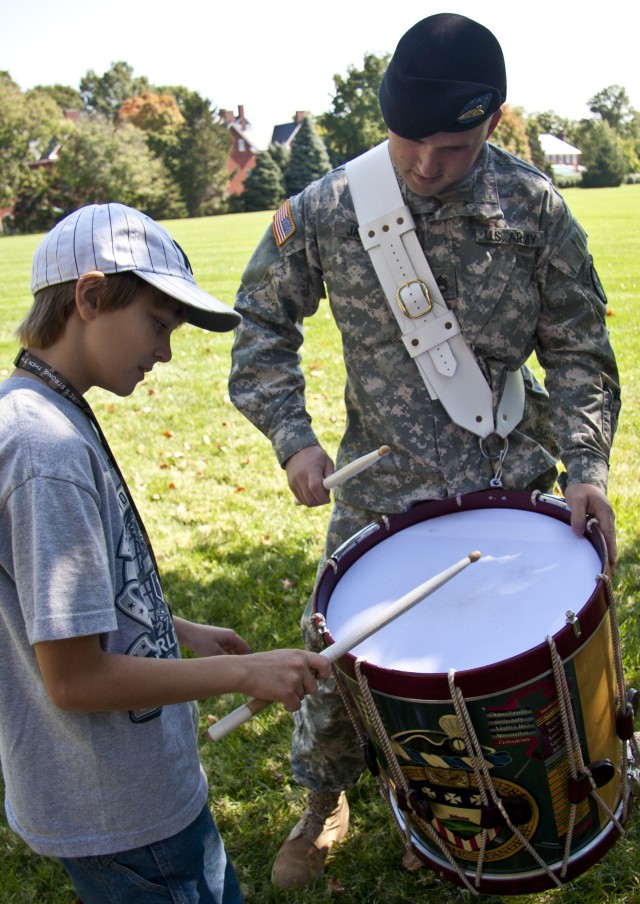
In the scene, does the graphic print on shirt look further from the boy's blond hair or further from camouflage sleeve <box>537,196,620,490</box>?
camouflage sleeve <box>537,196,620,490</box>

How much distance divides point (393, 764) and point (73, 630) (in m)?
0.85

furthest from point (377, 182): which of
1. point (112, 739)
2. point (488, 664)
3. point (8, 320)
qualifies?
point (8, 320)

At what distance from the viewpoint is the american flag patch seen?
7.82 feet

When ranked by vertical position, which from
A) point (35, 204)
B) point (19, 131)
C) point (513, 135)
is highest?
point (19, 131)

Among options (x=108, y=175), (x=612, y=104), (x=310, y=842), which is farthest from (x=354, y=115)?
(x=310, y=842)

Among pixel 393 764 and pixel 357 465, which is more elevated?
pixel 357 465

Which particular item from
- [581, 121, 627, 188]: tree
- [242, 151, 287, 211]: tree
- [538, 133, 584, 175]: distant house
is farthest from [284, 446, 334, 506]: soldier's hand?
[538, 133, 584, 175]: distant house

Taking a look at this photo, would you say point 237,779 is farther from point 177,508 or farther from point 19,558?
point 177,508

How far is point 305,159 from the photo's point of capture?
172 feet

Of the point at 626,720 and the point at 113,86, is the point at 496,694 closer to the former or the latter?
the point at 626,720

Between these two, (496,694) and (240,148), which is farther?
(240,148)

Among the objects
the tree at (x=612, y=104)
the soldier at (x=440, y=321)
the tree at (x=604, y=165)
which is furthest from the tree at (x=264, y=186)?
the tree at (x=612, y=104)

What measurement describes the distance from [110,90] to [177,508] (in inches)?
3633

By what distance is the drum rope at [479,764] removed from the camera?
1.66 metres
